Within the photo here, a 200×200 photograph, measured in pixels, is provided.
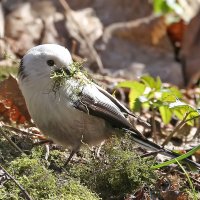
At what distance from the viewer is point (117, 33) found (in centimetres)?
768

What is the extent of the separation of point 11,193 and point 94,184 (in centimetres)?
58

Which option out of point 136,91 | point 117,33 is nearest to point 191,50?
point 117,33

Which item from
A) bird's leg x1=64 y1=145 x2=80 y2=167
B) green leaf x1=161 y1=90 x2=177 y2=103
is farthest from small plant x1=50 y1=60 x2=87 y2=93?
green leaf x1=161 y1=90 x2=177 y2=103

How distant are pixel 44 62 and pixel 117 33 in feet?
12.1

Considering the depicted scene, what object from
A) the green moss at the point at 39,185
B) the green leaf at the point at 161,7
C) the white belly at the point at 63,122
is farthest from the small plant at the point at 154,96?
the green leaf at the point at 161,7

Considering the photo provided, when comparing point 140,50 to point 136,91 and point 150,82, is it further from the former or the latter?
point 150,82

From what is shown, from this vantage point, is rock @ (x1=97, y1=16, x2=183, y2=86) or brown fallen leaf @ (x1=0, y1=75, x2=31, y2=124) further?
rock @ (x1=97, y1=16, x2=183, y2=86)

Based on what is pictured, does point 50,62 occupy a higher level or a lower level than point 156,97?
higher

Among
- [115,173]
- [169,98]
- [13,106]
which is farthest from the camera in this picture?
[13,106]

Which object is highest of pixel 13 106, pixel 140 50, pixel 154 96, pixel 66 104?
pixel 66 104

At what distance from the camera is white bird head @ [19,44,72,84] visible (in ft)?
13.3

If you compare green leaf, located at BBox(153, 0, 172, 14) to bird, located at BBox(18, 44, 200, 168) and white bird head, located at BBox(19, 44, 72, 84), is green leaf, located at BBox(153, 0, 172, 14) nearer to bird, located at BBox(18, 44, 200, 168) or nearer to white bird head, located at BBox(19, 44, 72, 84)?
bird, located at BBox(18, 44, 200, 168)

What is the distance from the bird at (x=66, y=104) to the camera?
4.05 m

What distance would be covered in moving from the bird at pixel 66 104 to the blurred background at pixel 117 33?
2.91m
